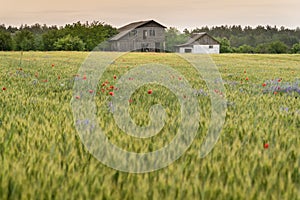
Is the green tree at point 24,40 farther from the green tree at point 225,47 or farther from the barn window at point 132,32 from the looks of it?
the green tree at point 225,47

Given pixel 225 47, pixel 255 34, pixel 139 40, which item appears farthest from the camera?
pixel 255 34

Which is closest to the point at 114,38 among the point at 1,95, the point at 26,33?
the point at 26,33

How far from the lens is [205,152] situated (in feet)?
10.1

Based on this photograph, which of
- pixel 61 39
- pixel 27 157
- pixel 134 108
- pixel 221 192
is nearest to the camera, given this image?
pixel 221 192

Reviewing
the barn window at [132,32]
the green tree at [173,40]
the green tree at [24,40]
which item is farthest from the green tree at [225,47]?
the green tree at [24,40]

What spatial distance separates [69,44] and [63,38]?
3.24m

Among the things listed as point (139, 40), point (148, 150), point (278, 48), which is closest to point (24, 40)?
point (139, 40)

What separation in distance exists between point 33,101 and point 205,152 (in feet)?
10.1

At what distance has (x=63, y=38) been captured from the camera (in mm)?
67000

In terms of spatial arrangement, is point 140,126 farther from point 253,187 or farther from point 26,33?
point 26,33

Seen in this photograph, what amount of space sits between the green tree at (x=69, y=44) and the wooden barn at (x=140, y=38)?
8479mm

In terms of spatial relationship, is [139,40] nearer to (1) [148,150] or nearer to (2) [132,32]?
(2) [132,32]

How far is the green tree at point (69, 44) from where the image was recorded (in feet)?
212

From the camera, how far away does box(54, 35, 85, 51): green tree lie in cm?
6450
